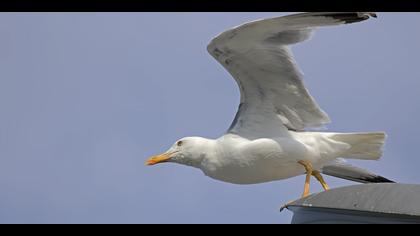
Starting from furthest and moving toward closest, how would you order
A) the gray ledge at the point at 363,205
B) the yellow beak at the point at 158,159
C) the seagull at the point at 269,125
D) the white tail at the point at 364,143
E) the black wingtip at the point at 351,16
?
the yellow beak at the point at 158,159
the white tail at the point at 364,143
the seagull at the point at 269,125
the black wingtip at the point at 351,16
the gray ledge at the point at 363,205

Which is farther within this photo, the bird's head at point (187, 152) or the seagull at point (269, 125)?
the bird's head at point (187, 152)

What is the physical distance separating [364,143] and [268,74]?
1104 mm

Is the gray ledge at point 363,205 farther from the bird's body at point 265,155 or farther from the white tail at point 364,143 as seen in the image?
the white tail at point 364,143

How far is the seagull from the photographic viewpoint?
24.0ft

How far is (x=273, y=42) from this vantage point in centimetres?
738

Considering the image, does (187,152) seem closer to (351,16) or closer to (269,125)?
(269,125)

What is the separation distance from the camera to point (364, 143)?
758 cm

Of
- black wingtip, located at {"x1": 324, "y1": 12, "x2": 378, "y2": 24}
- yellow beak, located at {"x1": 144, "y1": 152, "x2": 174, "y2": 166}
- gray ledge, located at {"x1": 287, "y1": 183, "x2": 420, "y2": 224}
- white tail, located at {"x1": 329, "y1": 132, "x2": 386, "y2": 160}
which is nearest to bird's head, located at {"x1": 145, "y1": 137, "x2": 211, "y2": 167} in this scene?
yellow beak, located at {"x1": 144, "y1": 152, "x2": 174, "y2": 166}

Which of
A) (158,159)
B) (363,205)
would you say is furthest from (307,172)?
(363,205)

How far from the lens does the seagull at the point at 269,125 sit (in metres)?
7.32

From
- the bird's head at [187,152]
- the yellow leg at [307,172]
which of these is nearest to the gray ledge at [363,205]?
the yellow leg at [307,172]
